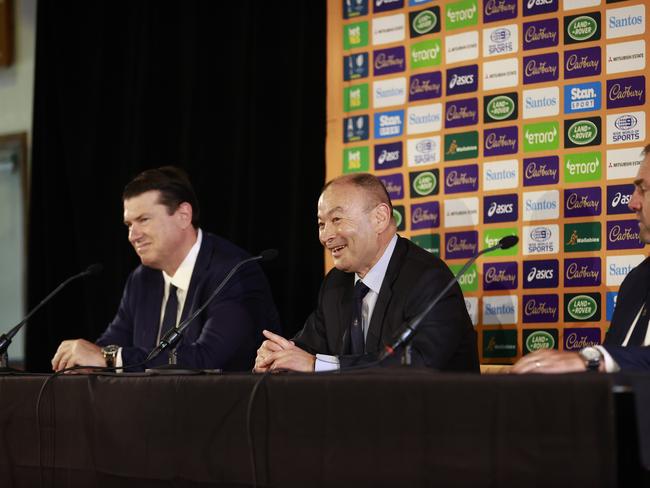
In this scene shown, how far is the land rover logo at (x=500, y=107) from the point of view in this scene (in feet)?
13.1

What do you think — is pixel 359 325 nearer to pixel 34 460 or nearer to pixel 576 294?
pixel 576 294

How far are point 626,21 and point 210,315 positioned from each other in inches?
80.6

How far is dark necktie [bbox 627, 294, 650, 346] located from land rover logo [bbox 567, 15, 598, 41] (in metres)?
1.35

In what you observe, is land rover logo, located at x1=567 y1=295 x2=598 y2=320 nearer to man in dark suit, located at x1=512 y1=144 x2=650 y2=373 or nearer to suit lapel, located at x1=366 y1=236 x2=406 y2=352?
man in dark suit, located at x1=512 y1=144 x2=650 y2=373

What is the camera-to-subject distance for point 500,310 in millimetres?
3980

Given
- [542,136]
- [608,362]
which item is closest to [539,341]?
[542,136]

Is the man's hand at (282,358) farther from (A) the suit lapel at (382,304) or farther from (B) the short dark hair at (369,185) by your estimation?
(B) the short dark hair at (369,185)

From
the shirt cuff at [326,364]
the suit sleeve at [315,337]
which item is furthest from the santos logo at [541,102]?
the shirt cuff at [326,364]

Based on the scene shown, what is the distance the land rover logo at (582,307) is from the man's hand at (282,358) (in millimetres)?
1323

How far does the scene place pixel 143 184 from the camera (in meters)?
4.27

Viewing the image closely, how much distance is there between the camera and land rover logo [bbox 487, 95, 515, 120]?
3.99 metres

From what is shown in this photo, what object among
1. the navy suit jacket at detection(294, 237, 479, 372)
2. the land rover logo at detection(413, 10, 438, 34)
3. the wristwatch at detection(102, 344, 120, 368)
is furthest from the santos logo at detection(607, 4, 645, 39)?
the wristwatch at detection(102, 344, 120, 368)

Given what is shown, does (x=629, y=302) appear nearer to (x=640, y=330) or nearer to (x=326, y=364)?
(x=640, y=330)

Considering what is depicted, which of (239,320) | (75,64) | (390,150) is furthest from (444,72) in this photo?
(75,64)
